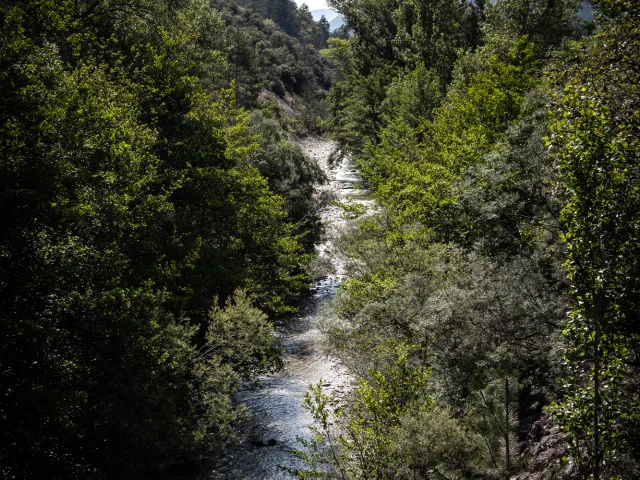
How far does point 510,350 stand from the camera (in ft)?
36.2

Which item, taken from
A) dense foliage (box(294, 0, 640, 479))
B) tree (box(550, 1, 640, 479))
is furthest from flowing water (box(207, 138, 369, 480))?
tree (box(550, 1, 640, 479))

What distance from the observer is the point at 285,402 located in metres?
19.8

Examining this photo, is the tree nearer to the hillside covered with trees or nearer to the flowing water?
the hillside covered with trees

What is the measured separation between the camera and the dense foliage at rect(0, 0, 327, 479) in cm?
998

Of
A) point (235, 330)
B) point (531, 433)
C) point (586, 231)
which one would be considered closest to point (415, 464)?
point (531, 433)

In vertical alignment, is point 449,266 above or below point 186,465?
above

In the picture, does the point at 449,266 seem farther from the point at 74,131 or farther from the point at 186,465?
the point at 74,131

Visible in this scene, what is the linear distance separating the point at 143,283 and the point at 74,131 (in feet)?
16.3

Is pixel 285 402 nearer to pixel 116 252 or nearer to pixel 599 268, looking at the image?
pixel 116 252

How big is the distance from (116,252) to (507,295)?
414 inches

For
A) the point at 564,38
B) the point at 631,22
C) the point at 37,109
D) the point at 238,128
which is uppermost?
the point at 564,38

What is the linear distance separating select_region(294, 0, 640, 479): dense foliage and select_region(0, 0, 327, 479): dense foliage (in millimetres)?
4558

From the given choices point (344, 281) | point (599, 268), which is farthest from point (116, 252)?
point (599, 268)

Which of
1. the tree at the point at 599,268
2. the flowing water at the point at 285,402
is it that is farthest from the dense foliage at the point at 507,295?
the flowing water at the point at 285,402
